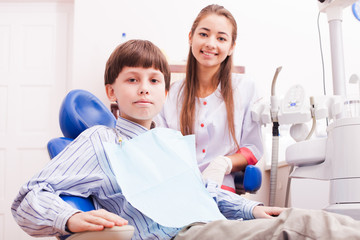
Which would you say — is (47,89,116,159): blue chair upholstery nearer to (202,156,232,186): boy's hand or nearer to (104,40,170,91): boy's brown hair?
(104,40,170,91): boy's brown hair

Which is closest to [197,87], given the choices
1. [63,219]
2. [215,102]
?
[215,102]

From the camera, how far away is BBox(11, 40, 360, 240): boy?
0.79m

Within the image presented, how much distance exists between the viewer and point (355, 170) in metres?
1.37

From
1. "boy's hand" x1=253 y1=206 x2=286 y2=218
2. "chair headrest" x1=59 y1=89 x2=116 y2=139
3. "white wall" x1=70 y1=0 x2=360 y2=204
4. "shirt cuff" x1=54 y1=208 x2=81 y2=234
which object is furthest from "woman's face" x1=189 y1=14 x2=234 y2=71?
"white wall" x1=70 y1=0 x2=360 y2=204

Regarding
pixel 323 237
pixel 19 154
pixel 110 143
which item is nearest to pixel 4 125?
pixel 19 154

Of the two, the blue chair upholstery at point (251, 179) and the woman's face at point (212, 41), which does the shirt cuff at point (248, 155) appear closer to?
the blue chair upholstery at point (251, 179)

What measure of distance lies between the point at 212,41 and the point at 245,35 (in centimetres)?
220

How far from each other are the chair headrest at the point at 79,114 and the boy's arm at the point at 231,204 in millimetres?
437

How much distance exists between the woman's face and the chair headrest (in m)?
0.57

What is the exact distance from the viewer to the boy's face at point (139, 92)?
3.78 ft

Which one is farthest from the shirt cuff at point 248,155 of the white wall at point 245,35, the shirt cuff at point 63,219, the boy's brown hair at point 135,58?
the white wall at point 245,35

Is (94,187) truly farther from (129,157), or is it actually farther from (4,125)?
(4,125)

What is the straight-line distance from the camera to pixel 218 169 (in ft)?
5.20

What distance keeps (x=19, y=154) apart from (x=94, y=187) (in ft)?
10.3
